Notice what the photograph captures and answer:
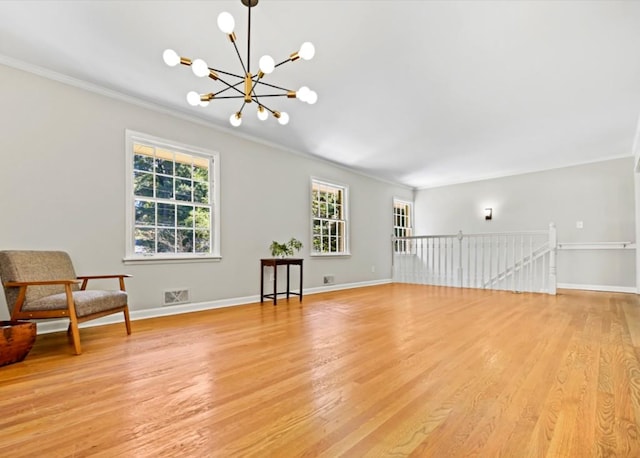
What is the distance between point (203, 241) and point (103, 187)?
1348 mm

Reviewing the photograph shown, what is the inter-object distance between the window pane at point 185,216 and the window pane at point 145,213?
0.33 m

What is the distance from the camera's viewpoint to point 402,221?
28.0 ft

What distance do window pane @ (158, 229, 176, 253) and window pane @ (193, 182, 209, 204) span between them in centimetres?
56

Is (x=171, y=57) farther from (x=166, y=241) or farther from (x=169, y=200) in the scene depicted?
(x=166, y=241)

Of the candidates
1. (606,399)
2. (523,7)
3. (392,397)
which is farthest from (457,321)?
(523,7)

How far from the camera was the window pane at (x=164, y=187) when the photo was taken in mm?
4027

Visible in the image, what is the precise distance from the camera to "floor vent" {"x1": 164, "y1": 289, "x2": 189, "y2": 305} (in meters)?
4.00

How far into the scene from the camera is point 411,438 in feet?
4.51

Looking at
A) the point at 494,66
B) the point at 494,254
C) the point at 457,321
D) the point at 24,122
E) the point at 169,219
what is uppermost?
the point at 494,66

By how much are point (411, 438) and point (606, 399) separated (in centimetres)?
119

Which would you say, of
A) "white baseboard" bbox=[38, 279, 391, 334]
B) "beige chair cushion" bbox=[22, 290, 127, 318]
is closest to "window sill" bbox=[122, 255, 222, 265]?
"white baseboard" bbox=[38, 279, 391, 334]

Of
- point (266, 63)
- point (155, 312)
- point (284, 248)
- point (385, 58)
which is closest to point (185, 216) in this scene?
point (155, 312)

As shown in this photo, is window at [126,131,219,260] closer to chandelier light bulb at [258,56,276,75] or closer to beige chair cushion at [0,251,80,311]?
beige chair cushion at [0,251,80,311]

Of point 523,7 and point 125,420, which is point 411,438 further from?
point 523,7
